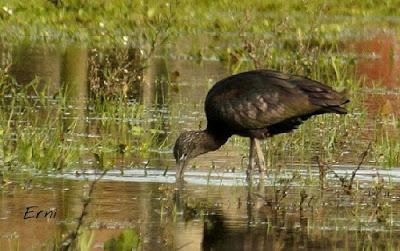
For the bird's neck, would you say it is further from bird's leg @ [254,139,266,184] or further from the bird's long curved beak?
the bird's long curved beak

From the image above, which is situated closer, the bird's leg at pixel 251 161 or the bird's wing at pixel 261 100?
the bird's leg at pixel 251 161

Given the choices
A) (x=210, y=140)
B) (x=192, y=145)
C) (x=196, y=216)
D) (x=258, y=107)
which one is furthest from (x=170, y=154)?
(x=196, y=216)

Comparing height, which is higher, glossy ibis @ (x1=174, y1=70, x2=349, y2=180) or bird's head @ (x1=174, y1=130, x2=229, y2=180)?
glossy ibis @ (x1=174, y1=70, x2=349, y2=180)

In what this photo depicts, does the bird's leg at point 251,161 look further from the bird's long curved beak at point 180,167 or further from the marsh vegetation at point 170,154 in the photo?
the bird's long curved beak at point 180,167

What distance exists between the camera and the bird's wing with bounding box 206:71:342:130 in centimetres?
1147

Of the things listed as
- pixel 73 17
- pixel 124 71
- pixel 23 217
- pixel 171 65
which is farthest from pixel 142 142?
pixel 73 17

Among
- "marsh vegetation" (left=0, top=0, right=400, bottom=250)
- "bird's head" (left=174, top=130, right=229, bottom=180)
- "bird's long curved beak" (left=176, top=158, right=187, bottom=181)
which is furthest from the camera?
"bird's head" (left=174, top=130, right=229, bottom=180)

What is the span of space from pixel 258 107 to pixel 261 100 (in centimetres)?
6

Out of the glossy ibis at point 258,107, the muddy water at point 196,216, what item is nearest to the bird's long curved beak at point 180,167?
the muddy water at point 196,216

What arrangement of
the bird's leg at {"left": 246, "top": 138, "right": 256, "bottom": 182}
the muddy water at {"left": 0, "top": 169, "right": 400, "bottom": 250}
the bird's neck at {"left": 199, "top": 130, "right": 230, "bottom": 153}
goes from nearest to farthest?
the muddy water at {"left": 0, "top": 169, "right": 400, "bottom": 250}, the bird's leg at {"left": 246, "top": 138, "right": 256, "bottom": 182}, the bird's neck at {"left": 199, "top": 130, "right": 230, "bottom": 153}

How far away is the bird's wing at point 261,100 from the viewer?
1147cm

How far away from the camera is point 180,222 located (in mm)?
8938

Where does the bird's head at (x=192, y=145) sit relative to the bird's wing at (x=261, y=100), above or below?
below

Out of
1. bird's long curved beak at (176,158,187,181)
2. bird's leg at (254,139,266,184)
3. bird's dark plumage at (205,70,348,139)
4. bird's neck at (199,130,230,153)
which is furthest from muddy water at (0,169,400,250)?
bird's dark plumage at (205,70,348,139)
